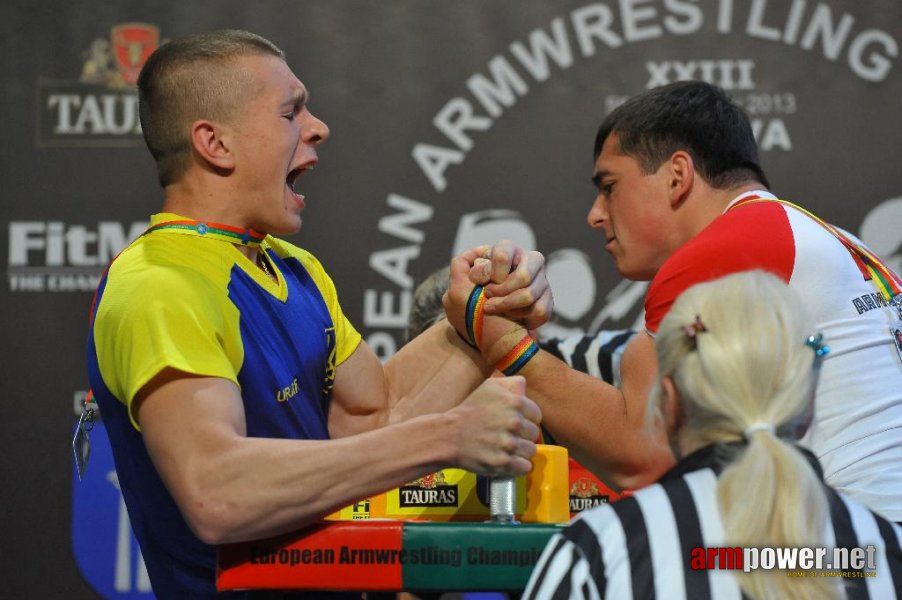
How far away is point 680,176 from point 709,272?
1.61 ft

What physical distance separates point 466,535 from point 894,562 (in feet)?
1.74

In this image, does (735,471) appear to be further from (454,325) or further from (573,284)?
(573,284)

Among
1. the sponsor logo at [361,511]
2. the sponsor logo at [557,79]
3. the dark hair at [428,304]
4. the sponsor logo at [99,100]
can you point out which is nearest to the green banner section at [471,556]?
the sponsor logo at [361,511]

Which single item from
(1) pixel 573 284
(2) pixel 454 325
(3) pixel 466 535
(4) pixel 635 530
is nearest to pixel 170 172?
(2) pixel 454 325

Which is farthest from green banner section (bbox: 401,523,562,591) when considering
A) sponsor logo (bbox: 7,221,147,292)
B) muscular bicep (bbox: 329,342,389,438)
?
sponsor logo (bbox: 7,221,147,292)

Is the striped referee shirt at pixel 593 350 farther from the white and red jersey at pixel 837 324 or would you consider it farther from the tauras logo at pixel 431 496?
the tauras logo at pixel 431 496

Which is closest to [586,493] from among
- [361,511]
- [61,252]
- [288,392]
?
[361,511]

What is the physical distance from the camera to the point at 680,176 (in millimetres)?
2443

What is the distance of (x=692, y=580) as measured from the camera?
128 centimetres

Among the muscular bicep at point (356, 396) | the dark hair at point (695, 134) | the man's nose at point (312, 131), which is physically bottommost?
the muscular bicep at point (356, 396)

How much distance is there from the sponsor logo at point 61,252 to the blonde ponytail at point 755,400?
243 centimetres

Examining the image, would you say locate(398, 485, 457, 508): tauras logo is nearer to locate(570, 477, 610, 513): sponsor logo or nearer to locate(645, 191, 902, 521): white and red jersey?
locate(645, 191, 902, 521): white and red jersey

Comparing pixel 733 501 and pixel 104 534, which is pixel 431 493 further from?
Answer: pixel 104 534

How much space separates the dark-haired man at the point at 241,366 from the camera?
1.48 meters
